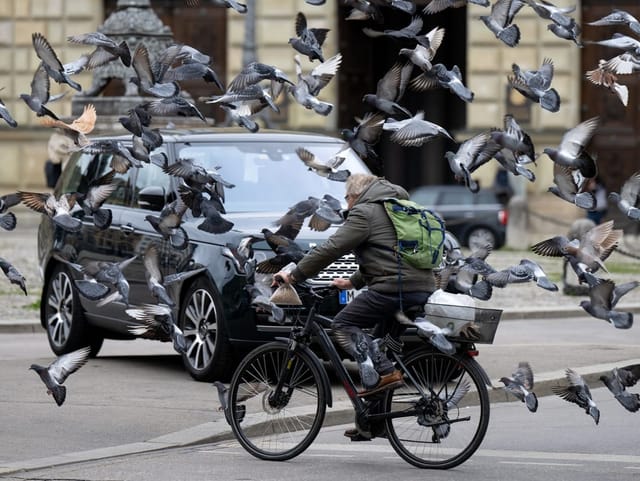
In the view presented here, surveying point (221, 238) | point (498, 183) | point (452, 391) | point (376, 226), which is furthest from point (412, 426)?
point (498, 183)

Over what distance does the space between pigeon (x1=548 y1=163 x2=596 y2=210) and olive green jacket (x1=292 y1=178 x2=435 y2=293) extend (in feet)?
2.51

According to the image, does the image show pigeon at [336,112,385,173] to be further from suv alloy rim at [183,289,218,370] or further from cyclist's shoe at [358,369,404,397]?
suv alloy rim at [183,289,218,370]

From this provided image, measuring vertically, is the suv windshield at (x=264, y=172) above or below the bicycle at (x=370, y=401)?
above

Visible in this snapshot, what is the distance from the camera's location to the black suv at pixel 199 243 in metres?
11.6

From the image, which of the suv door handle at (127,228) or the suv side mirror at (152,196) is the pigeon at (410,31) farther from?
the suv door handle at (127,228)

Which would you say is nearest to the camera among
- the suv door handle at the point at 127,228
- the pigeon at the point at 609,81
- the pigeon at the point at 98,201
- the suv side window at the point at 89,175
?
the pigeon at the point at 609,81

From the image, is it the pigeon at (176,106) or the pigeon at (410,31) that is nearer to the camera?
the pigeon at (410,31)

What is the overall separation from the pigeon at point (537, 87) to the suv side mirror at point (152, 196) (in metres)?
4.06

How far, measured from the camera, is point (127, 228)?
12.8 meters

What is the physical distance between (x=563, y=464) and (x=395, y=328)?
1064mm

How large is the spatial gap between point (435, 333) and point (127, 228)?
15.3ft

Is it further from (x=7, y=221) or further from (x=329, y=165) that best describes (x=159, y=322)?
(x=329, y=165)

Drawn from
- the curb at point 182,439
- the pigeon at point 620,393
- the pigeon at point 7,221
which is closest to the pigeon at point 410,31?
the curb at point 182,439

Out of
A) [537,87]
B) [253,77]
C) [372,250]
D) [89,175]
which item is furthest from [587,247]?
[89,175]
